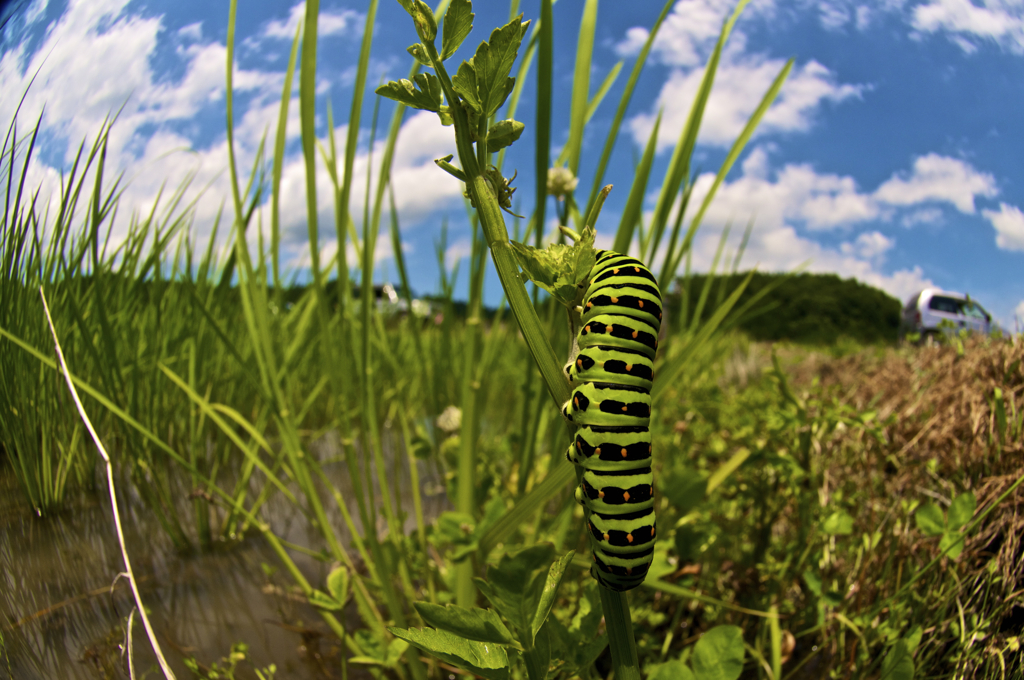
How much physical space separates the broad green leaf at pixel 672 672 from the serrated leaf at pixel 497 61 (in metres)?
0.48

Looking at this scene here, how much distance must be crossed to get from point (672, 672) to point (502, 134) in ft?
1.54

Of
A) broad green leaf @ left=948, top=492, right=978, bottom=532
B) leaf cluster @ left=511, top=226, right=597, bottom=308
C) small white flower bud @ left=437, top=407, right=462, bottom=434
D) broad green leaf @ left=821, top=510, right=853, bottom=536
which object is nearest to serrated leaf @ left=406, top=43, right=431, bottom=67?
leaf cluster @ left=511, top=226, right=597, bottom=308

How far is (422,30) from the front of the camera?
0.30 metres

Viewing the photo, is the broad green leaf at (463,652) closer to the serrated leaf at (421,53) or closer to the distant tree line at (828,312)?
the serrated leaf at (421,53)

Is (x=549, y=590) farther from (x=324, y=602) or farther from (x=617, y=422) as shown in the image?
(x=324, y=602)

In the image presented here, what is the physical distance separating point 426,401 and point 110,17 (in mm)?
1627

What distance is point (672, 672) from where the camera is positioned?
479mm

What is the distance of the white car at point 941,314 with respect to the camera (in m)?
0.76

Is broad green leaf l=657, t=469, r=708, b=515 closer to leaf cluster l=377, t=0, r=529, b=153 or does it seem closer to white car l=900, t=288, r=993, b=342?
white car l=900, t=288, r=993, b=342

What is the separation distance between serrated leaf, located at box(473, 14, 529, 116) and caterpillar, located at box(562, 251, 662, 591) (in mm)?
A: 124

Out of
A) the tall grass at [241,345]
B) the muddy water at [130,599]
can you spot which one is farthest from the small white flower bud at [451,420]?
the muddy water at [130,599]

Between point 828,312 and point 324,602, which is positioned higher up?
point 828,312

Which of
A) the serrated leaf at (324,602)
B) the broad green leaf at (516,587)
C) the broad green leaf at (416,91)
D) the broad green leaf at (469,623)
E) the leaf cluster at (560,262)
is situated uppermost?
the broad green leaf at (416,91)

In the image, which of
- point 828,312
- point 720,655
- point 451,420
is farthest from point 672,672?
point 451,420
